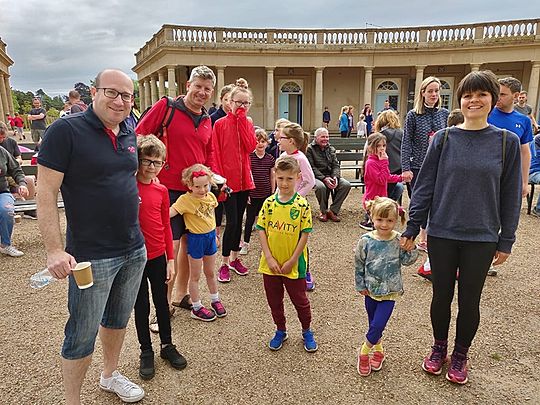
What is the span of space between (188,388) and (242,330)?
2.77ft

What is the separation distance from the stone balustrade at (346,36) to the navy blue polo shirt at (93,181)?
20.8 m

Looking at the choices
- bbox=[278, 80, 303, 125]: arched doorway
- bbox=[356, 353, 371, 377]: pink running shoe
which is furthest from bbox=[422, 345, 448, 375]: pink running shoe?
bbox=[278, 80, 303, 125]: arched doorway

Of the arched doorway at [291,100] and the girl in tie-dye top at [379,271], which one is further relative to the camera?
the arched doorway at [291,100]

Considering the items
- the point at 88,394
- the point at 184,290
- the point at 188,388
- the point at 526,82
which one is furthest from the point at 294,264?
the point at 526,82

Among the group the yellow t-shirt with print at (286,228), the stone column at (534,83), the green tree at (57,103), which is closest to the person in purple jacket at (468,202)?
the yellow t-shirt with print at (286,228)

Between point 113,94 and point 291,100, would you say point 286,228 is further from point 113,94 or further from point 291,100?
point 291,100

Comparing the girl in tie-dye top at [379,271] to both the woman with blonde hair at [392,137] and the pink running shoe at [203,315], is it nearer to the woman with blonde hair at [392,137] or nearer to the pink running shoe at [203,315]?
the pink running shoe at [203,315]

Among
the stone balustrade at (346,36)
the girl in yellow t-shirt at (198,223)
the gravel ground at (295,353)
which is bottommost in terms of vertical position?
the gravel ground at (295,353)

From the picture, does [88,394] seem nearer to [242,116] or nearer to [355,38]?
[242,116]

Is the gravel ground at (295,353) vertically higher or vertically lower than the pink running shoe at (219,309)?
lower

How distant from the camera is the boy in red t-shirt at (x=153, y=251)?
2621 millimetres

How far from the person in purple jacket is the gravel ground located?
0.37 meters

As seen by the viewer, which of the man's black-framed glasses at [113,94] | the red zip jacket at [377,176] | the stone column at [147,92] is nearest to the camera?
the man's black-framed glasses at [113,94]

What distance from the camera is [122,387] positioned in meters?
2.56
